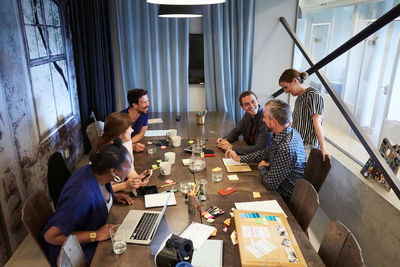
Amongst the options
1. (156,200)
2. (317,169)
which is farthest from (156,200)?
(317,169)

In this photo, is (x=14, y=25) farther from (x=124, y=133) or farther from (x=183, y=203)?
(x=183, y=203)

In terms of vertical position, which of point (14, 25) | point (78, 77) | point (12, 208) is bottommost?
point (12, 208)

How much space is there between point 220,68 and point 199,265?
3532 millimetres

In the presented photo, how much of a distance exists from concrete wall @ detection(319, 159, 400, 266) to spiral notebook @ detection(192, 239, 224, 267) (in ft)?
4.72

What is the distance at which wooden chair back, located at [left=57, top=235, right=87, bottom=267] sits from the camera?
1.21 meters

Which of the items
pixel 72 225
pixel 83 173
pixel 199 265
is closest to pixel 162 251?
pixel 199 265

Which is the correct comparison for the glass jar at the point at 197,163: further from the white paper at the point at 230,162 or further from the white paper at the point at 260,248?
the white paper at the point at 260,248

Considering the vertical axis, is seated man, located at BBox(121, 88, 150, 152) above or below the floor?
above

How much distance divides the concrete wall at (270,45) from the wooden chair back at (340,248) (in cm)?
346

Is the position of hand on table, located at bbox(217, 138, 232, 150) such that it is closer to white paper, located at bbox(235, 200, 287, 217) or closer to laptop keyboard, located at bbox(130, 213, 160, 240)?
white paper, located at bbox(235, 200, 287, 217)

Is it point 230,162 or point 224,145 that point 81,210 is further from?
point 224,145

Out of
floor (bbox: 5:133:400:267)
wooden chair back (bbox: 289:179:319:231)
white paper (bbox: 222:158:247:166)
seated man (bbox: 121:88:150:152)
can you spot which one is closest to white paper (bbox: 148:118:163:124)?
seated man (bbox: 121:88:150:152)

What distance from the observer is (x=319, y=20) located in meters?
4.16

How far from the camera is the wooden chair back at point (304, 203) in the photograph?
1.69m
